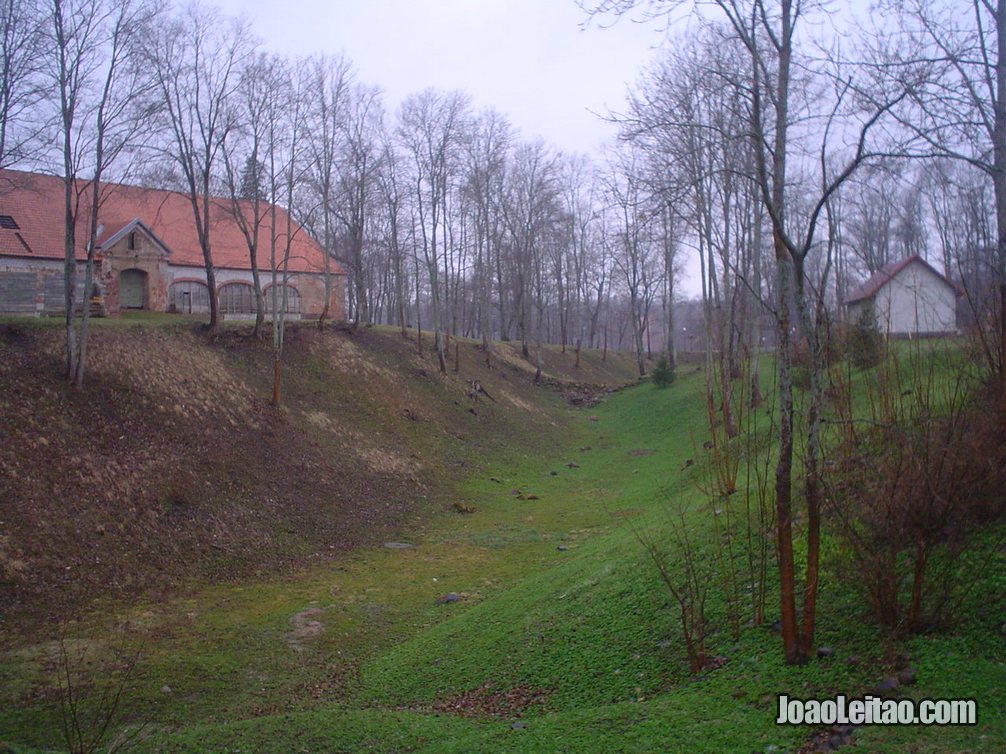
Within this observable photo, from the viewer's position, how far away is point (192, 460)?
1634cm

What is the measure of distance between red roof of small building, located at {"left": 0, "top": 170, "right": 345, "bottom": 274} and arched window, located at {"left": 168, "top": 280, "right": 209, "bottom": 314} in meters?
0.99

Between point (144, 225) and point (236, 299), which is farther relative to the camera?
point (236, 299)

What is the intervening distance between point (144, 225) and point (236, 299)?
5.75 meters

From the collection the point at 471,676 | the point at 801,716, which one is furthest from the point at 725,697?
the point at 471,676

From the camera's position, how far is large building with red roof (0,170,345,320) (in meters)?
26.3

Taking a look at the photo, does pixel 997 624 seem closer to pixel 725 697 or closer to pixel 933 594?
pixel 933 594

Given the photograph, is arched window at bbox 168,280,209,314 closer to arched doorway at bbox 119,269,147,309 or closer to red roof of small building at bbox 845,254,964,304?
arched doorway at bbox 119,269,147,309

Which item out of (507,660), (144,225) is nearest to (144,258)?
(144,225)

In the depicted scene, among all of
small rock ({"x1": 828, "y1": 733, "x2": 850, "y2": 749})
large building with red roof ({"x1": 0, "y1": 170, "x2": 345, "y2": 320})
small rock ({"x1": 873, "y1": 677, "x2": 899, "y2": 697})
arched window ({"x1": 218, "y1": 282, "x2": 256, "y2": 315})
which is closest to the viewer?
small rock ({"x1": 828, "y1": 733, "x2": 850, "y2": 749})

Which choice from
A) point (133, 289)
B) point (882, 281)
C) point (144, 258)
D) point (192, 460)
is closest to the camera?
point (882, 281)

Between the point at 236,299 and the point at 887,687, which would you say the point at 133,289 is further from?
the point at 887,687

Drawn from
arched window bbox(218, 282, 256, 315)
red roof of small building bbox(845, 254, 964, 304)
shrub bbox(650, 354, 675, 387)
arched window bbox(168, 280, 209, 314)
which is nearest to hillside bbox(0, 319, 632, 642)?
arched window bbox(168, 280, 209, 314)

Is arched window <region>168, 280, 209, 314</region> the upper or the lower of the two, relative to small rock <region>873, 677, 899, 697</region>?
upper

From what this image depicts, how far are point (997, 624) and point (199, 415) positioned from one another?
17176 millimetres
